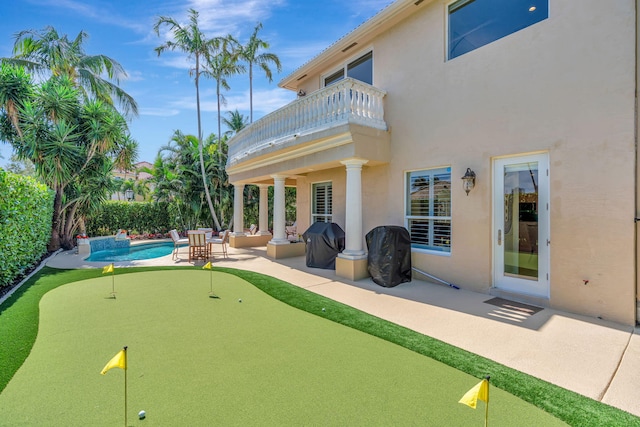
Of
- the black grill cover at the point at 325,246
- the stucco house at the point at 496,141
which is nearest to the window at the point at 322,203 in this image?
the black grill cover at the point at 325,246

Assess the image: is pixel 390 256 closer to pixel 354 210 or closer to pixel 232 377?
pixel 354 210

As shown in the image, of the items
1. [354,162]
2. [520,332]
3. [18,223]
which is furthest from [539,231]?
[18,223]

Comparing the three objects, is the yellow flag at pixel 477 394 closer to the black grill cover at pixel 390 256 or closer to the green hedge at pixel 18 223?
the black grill cover at pixel 390 256

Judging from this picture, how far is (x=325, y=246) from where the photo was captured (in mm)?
10523

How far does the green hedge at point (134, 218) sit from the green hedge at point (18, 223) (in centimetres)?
928

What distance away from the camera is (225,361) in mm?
3980

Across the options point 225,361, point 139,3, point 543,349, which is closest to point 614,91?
point 543,349

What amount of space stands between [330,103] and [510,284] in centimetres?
682

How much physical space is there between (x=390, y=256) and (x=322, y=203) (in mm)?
5772

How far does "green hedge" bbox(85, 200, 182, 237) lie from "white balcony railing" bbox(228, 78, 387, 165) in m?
13.3

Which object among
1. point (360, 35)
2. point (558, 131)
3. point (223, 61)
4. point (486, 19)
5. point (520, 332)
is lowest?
point (520, 332)

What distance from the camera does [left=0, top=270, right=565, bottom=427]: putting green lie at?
114 inches

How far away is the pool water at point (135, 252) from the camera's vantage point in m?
14.4

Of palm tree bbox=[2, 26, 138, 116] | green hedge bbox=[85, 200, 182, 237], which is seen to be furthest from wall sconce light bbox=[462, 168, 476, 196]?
palm tree bbox=[2, 26, 138, 116]
